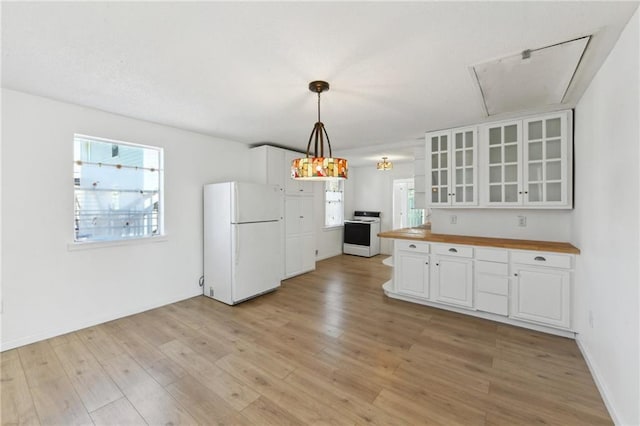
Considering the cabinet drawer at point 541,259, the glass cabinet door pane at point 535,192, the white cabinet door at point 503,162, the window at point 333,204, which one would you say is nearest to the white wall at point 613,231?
the cabinet drawer at point 541,259

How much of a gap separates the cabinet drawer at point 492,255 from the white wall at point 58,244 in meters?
3.85

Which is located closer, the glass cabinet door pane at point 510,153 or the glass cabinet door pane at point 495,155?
the glass cabinet door pane at point 510,153

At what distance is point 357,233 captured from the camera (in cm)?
689

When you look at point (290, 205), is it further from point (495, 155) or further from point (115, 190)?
point (495, 155)

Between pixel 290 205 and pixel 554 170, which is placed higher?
pixel 554 170

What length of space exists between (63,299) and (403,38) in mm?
3876

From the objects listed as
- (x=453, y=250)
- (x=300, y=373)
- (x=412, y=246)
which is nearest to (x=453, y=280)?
(x=453, y=250)

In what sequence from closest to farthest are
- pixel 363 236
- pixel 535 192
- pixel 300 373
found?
pixel 300 373
pixel 535 192
pixel 363 236

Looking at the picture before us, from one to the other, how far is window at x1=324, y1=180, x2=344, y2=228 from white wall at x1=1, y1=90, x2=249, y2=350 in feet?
12.2

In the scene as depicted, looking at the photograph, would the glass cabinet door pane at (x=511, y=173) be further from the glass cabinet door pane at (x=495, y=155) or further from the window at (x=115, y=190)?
the window at (x=115, y=190)

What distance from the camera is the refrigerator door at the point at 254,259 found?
358 cm

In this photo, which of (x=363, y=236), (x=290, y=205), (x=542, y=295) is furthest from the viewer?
(x=363, y=236)

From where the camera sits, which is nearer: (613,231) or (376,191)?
(613,231)

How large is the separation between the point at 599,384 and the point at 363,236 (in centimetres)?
498
